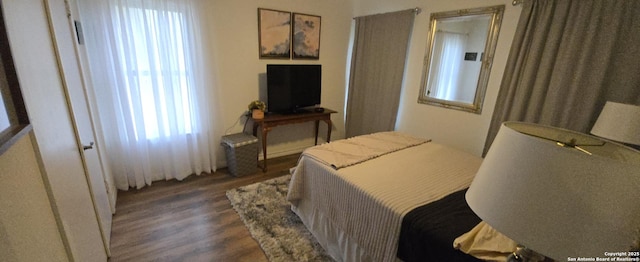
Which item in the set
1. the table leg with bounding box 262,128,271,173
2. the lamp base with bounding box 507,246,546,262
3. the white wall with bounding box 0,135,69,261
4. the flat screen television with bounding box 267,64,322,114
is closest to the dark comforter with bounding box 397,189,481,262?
the lamp base with bounding box 507,246,546,262

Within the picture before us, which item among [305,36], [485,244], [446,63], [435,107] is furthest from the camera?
[305,36]

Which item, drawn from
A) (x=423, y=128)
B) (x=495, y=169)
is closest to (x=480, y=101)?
(x=423, y=128)

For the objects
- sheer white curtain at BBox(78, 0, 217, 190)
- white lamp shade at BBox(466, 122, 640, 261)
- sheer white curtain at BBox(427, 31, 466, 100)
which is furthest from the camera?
sheer white curtain at BBox(427, 31, 466, 100)

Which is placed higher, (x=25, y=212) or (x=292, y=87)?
(x=292, y=87)

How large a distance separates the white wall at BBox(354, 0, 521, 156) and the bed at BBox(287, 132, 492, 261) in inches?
29.9

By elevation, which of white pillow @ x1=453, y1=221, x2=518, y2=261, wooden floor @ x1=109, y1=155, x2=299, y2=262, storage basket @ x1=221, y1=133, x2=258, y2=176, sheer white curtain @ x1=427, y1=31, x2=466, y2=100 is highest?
sheer white curtain @ x1=427, y1=31, x2=466, y2=100

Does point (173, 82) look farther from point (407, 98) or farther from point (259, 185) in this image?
point (407, 98)

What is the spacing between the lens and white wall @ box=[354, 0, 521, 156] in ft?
7.97

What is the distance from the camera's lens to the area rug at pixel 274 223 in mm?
1861

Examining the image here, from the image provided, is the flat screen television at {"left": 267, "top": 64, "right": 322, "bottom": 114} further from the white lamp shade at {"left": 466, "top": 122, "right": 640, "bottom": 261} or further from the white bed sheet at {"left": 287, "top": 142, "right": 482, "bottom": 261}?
the white lamp shade at {"left": 466, "top": 122, "right": 640, "bottom": 261}

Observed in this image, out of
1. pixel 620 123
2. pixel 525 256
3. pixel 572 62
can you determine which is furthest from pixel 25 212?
pixel 572 62

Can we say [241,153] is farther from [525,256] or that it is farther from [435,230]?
[525,256]

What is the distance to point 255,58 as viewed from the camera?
126 inches

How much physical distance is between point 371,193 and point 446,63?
7.21 ft
